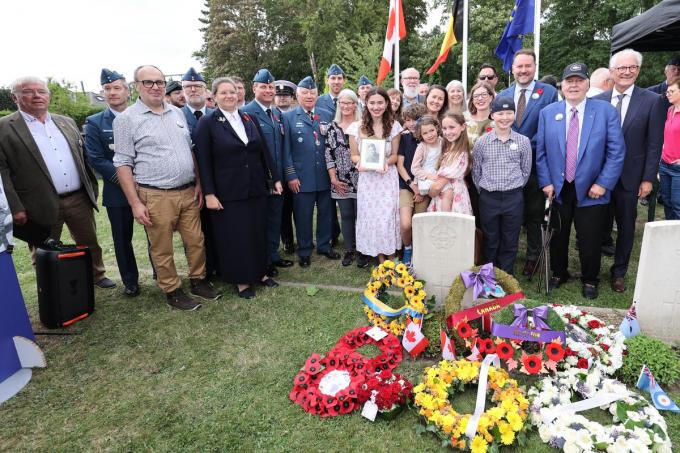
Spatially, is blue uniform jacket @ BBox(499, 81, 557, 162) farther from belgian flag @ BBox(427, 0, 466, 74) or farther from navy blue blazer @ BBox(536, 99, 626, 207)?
belgian flag @ BBox(427, 0, 466, 74)

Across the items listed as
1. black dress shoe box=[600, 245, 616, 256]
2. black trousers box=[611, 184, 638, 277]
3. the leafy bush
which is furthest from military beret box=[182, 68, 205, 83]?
black dress shoe box=[600, 245, 616, 256]

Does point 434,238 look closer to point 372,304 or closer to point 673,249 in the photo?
point 372,304

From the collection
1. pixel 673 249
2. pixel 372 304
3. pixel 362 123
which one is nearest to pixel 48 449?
pixel 372 304

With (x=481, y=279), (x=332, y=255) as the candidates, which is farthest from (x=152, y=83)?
(x=481, y=279)

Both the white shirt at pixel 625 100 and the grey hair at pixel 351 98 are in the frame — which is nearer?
the white shirt at pixel 625 100

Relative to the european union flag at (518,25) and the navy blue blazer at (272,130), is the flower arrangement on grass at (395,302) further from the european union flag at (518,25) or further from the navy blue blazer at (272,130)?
the european union flag at (518,25)

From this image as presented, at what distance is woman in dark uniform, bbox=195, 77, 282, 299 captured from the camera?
418 cm

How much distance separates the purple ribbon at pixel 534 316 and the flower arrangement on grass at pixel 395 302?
762 millimetres

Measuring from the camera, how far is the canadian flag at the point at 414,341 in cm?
326

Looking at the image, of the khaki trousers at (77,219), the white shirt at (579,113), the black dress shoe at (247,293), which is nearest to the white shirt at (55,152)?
the khaki trousers at (77,219)

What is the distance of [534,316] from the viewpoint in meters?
3.06

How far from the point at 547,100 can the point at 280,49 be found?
36.5 metres

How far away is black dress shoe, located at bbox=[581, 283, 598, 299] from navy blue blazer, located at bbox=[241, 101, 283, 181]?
3.56 m

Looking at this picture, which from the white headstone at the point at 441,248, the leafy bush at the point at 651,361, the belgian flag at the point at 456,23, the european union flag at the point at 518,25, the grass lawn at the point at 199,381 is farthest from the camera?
the belgian flag at the point at 456,23
